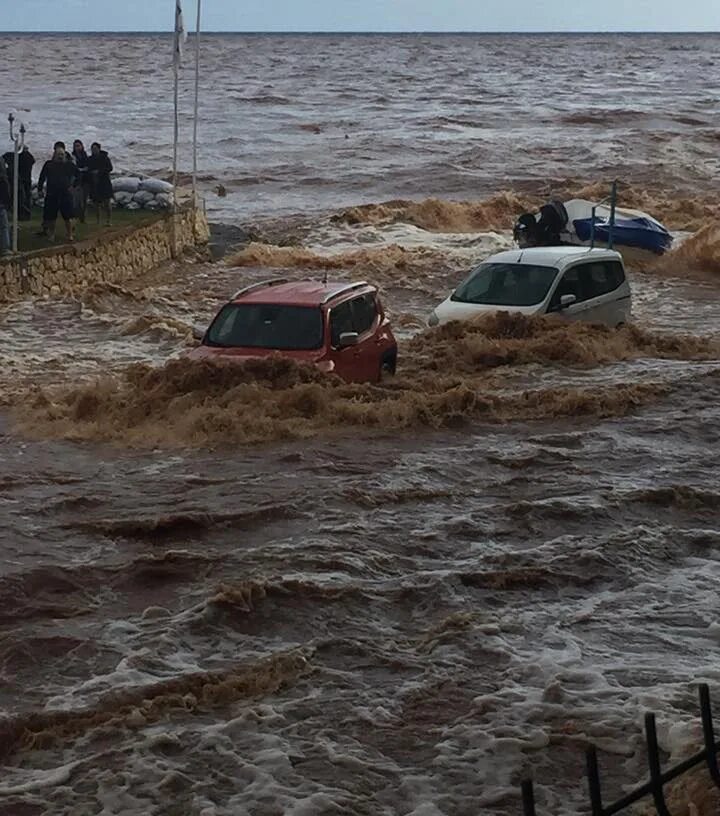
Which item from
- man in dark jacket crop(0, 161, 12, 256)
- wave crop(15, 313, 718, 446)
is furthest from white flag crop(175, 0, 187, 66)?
wave crop(15, 313, 718, 446)

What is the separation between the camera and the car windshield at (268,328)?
14677 mm

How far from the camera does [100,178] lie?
974 inches

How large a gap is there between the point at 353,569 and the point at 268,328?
447 centimetres

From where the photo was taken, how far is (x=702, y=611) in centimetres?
1009

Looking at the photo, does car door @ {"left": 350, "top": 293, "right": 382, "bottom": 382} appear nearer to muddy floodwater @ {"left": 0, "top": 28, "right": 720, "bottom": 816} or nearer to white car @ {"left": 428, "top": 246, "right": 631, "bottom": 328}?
muddy floodwater @ {"left": 0, "top": 28, "right": 720, "bottom": 816}

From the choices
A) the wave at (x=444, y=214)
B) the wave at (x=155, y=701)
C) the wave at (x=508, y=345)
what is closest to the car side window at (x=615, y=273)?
the wave at (x=508, y=345)

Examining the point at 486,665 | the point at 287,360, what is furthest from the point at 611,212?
the point at 486,665

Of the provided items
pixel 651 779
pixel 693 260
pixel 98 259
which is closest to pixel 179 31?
pixel 98 259

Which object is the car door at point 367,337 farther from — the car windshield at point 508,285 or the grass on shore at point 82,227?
the grass on shore at point 82,227

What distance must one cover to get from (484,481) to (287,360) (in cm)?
252

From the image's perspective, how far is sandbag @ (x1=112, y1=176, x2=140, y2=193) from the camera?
28.3 meters

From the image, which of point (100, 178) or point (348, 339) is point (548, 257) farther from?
point (100, 178)

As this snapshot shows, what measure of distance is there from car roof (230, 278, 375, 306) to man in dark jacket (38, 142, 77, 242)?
7.83 m

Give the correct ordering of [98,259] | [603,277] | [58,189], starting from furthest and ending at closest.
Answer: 1. [98,259]
2. [58,189]
3. [603,277]
